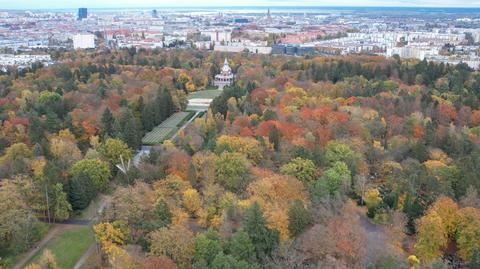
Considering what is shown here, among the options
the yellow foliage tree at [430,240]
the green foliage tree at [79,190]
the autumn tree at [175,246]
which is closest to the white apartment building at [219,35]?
the green foliage tree at [79,190]

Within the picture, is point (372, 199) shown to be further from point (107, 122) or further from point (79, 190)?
point (107, 122)

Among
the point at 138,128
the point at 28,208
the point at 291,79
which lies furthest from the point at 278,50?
the point at 28,208

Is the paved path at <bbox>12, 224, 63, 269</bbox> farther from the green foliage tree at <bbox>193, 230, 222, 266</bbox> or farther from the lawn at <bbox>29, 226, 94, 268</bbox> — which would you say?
the green foliage tree at <bbox>193, 230, 222, 266</bbox>

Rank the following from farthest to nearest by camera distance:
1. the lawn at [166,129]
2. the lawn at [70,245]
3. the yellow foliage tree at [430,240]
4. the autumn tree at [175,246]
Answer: the lawn at [166,129] → the lawn at [70,245] → the yellow foliage tree at [430,240] → the autumn tree at [175,246]

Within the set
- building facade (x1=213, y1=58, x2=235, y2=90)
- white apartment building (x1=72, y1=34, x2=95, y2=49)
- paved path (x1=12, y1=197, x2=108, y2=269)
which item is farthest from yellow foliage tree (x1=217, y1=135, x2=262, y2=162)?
white apartment building (x1=72, y1=34, x2=95, y2=49)

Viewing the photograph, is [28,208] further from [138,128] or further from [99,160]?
[138,128]

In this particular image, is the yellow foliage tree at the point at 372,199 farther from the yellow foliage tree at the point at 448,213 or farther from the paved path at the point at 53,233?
the paved path at the point at 53,233

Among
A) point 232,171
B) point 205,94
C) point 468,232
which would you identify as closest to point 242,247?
point 232,171

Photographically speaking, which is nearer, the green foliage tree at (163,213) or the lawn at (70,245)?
the green foliage tree at (163,213)
